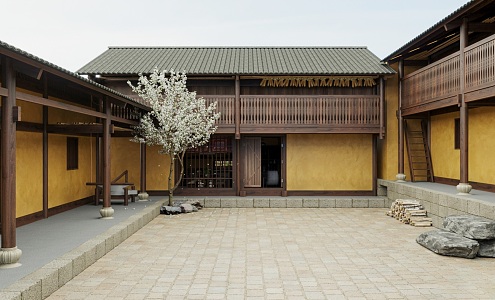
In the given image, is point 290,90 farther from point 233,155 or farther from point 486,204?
point 486,204

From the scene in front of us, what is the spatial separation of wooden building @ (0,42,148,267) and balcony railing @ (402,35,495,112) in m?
9.04

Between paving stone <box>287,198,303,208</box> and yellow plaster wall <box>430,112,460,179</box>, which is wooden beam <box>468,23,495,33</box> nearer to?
yellow plaster wall <box>430,112,460,179</box>

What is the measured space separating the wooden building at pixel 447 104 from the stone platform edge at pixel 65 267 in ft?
28.6

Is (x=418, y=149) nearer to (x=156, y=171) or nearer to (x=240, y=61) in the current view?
(x=240, y=61)

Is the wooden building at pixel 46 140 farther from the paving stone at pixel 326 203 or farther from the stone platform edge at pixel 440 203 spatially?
the stone platform edge at pixel 440 203

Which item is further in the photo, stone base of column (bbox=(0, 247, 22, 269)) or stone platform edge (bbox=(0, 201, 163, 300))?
stone base of column (bbox=(0, 247, 22, 269))

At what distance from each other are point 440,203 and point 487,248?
10.5ft

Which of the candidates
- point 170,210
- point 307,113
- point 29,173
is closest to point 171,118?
point 170,210

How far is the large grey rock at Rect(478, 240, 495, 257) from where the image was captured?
330 inches

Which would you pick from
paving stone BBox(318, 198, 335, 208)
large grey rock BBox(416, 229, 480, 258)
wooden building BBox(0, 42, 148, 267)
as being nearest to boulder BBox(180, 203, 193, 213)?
wooden building BBox(0, 42, 148, 267)

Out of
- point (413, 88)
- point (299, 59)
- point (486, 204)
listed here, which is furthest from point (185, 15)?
point (486, 204)

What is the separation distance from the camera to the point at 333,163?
55.3 ft

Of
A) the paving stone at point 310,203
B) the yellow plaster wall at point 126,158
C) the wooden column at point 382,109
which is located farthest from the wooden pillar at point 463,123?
the yellow plaster wall at point 126,158

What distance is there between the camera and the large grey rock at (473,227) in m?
8.45
